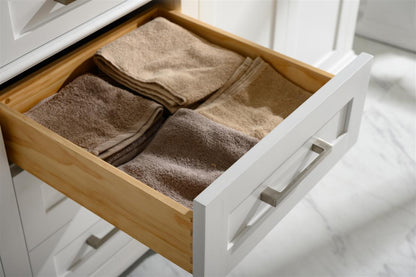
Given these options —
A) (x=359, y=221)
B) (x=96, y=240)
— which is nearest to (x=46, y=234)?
(x=96, y=240)

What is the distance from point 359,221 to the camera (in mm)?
1676

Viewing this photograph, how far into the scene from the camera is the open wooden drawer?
2.70ft

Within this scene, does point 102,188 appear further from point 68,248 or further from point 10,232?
point 68,248

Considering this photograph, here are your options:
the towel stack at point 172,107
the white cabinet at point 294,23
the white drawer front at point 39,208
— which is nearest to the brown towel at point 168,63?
the towel stack at point 172,107

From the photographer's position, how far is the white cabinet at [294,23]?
1.45 m

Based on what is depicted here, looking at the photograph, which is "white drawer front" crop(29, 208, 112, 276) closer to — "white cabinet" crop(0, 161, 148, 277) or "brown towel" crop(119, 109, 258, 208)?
"white cabinet" crop(0, 161, 148, 277)

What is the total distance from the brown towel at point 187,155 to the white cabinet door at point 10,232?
226mm

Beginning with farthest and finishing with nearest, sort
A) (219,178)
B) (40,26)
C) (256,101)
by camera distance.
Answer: (256,101) → (40,26) → (219,178)

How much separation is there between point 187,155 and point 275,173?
0.15m

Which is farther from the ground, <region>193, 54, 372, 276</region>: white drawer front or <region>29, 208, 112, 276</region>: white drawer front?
<region>193, 54, 372, 276</region>: white drawer front

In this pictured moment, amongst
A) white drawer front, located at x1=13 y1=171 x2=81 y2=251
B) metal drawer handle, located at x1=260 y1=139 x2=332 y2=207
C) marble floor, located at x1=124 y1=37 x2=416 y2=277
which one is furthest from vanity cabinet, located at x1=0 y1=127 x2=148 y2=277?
metal drawer handle, located at x1=260 y1=139 x2=332 y2=207

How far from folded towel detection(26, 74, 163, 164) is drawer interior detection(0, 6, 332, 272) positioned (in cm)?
4

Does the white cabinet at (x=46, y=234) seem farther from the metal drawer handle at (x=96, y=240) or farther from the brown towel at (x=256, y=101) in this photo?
the brown towel at (x=256, y=101)

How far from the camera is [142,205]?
→ 859 millimetres
